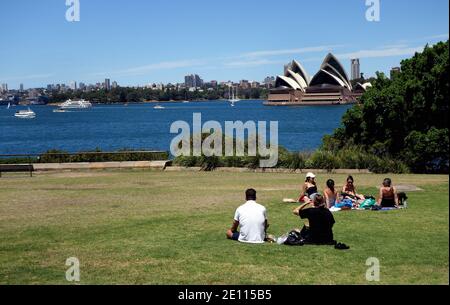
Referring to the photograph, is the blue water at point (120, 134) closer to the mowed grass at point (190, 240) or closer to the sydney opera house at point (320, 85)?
the sydney opera house at point (320, 85)

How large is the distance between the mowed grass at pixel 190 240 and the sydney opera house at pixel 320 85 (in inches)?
4886

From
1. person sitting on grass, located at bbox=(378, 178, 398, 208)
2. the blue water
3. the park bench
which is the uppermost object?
person sitting on grass, located at bbox=(378, 178, 398, 208)

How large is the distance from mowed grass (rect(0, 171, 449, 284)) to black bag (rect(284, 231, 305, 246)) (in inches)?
7.6

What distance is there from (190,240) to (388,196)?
17.3 ft

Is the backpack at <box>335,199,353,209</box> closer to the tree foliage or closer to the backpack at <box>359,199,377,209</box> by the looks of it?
the backpack at <box>359,199,377,209</box>

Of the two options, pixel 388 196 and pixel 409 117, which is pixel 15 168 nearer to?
pixel 388 196

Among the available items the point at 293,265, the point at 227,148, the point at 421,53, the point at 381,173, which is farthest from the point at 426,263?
the point at 421,53

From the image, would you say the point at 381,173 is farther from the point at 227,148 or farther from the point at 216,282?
the point at 216,282

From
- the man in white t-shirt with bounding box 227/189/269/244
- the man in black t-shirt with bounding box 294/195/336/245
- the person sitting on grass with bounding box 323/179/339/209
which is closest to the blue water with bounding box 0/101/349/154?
the person sitting on grass with bounding box 323/179/339/209

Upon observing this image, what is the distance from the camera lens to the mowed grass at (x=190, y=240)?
26.6 ft

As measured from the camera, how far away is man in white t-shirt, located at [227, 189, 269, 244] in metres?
10.1

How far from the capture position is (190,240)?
34.2 ft

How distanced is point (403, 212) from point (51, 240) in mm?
7183

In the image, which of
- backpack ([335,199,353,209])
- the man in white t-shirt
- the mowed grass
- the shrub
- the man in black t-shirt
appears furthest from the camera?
the shrub
